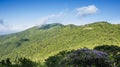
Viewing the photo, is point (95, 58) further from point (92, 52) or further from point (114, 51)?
point (114, 51)

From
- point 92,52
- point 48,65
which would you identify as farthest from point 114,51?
point 92,52

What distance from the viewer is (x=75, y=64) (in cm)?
2256

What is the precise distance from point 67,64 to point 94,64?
2.68 m

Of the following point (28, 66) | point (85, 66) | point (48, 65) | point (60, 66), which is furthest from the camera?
point (48, 65)

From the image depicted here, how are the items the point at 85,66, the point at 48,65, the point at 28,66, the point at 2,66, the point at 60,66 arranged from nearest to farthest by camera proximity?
the point at 85,66, the point at 60,66, the point at 2,66, the point at 28,66, the point at 48,65

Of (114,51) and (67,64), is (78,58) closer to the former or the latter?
(67,64)

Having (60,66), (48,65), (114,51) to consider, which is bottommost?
(48,65)

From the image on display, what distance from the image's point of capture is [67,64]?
22.9 meters

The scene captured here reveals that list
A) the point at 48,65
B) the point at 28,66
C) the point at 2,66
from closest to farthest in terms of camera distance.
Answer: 1. the point at 2,66
2. the point at 28,66
3. the point at 48,65

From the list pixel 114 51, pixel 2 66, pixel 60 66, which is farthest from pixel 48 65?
pixel 60 66

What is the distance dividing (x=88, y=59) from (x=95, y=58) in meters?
0.86

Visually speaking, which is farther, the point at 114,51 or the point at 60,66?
the point at 114,51

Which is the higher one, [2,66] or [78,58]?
[78,58]

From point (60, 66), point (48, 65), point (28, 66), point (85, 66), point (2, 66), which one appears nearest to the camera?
point (85, 66)
